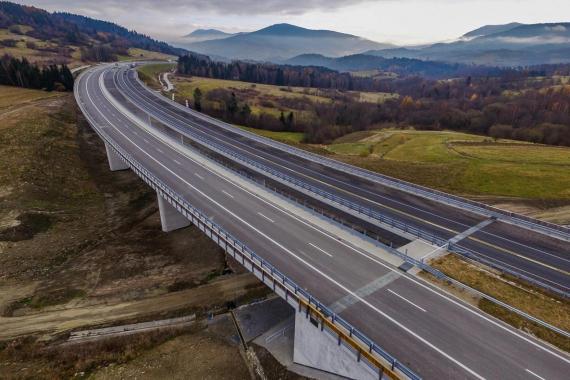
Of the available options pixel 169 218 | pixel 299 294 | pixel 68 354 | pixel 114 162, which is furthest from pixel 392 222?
pixel 114 162

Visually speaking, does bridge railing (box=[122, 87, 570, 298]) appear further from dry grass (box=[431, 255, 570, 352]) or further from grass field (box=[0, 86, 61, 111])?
grass field (box=[0, 86, 61, 111])

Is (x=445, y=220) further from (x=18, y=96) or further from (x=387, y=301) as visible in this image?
(x=18, y=96)

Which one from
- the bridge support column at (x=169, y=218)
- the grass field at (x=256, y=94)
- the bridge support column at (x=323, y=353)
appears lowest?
the bridge support column at (x=169, y=218)

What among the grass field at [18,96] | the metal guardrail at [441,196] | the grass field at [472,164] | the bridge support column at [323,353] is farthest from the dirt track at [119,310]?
the grass field at [18,96]

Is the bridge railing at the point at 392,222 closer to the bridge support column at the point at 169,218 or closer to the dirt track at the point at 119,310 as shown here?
the bridge support column at the point at 169,218

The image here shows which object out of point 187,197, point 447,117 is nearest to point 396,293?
point 187,197

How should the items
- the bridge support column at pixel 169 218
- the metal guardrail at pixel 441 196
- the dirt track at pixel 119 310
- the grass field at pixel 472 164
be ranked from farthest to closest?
the grass field at pixel 472 164 → the bridge support column at pixel 169 218 → the metal guardrail at pixel 441 196 → the dirt track at pixel 119 310
